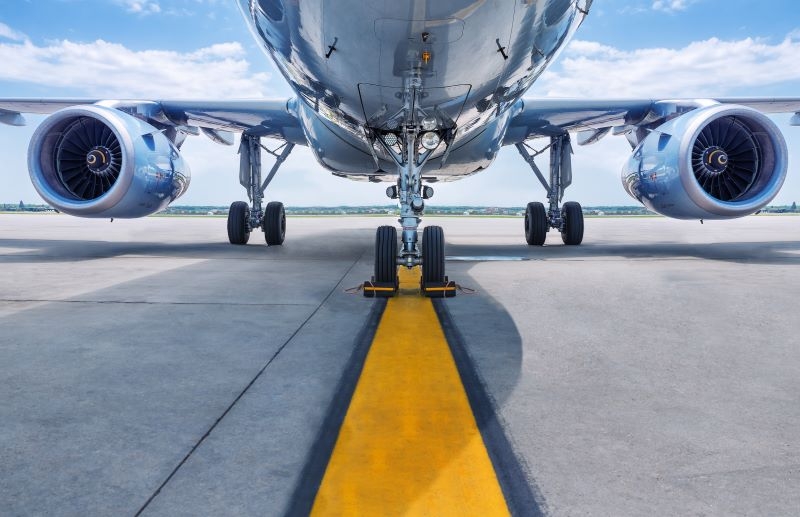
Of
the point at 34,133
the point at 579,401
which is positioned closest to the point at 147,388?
the point at 579,401

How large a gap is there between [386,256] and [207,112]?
17.6 ft

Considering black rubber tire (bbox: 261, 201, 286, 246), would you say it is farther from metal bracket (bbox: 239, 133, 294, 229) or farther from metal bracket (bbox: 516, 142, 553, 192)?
metal bracket (bbox: 516, 142, 553, 192)

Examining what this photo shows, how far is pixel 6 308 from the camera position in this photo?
132 inches

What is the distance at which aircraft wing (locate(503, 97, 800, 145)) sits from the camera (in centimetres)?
769

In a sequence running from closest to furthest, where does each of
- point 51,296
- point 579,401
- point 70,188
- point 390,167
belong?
point 579,401, point 51,296, point 70,188, point 390,167

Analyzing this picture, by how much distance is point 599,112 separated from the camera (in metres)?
8.02

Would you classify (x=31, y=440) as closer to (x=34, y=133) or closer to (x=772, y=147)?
(x=34, y=133)

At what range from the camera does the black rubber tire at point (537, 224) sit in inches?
356

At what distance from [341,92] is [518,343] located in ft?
6.90

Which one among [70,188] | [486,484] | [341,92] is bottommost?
[486,484]

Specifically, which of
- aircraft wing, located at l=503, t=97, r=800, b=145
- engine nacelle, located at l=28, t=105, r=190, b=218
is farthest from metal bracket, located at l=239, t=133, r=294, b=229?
aircraft wing, located at l=503, t=97, r=800, b=145

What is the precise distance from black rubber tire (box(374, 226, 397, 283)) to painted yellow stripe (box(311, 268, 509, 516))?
1.69 metres

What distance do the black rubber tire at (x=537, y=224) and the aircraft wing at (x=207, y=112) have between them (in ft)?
13.9

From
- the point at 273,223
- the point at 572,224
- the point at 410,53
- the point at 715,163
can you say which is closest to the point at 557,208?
the point at 572,224
